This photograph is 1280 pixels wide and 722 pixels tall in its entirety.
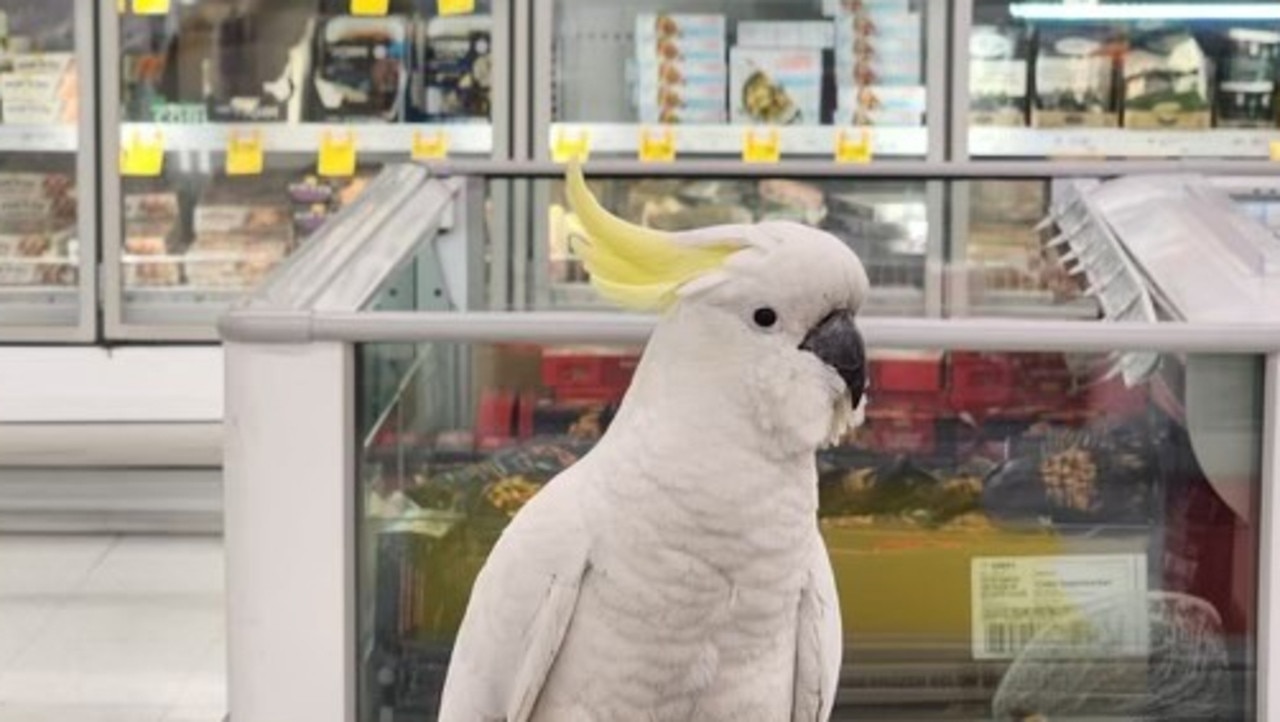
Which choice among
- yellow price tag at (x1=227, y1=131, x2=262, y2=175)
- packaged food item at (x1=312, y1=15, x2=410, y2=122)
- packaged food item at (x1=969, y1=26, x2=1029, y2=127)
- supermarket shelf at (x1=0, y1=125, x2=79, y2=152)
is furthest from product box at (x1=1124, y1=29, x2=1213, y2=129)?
supermarket shelf at (x1=0, y1=125, x2=79, y2=152)

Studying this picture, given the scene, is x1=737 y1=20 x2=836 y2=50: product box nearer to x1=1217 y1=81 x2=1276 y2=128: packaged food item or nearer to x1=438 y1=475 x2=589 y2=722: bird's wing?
x1=1217 y1=81 x2=1276 y2=128: packaged food item

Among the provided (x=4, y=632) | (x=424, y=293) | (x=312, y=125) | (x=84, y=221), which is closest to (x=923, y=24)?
(x=312, y=125)

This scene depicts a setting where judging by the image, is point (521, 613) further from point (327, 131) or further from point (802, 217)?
point (327, 131)

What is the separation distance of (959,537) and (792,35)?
11.8ft

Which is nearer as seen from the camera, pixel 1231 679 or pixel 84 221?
pixel 1231 679

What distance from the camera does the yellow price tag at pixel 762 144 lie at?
17.5 ft

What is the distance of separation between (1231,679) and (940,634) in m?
0.26

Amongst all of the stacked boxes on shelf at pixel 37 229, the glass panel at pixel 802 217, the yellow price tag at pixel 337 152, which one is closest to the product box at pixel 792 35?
the yellow price tag at pixel 337 152

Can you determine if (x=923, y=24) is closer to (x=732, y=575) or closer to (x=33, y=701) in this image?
(x=33, y=701)

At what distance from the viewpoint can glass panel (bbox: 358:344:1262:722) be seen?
1.97 metres

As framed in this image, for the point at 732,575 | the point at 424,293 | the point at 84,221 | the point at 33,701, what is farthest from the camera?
the point at 84,221

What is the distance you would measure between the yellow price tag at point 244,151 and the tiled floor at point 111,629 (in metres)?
0.90

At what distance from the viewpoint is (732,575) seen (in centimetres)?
140

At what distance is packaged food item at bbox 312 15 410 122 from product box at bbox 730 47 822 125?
0.83 meters
